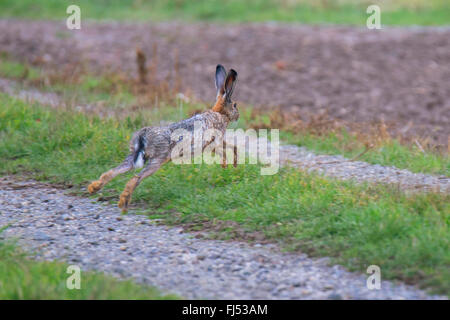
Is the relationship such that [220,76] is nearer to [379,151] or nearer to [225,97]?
[225,97]

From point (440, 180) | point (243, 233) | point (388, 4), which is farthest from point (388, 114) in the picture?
point (388, 4)

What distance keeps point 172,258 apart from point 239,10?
17478 millimetres

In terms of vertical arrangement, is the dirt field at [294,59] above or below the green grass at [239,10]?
below

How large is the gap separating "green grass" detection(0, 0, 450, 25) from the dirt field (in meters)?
1.61

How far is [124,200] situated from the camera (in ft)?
22.6

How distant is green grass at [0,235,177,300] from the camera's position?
5.05m

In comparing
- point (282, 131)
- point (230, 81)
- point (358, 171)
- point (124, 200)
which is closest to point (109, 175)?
point (124, 200)

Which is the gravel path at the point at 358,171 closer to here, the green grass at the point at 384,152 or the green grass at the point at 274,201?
the green grass at the point at 384,152

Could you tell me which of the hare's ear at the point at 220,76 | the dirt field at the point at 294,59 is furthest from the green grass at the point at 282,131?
the hare's ear at the point at 220,76

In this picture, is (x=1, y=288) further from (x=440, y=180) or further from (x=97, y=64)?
(x=97, y=64)

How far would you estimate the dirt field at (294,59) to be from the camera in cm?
1316

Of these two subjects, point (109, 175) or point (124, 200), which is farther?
point (124, 200)

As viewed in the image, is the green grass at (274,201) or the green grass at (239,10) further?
the green grass at (239,10)

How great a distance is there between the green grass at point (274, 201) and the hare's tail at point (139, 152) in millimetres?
668
